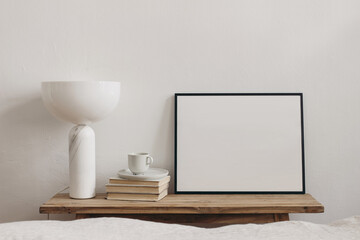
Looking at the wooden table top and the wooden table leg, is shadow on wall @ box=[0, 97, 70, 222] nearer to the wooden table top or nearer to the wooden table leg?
the wooden table top

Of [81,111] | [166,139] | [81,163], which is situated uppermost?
[81,111]

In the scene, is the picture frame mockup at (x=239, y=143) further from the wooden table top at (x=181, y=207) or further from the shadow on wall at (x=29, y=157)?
the shadow on wall at (x=29, y=157)

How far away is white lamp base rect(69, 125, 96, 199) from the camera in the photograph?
1994mm

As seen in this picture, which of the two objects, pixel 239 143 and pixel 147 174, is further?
pixel 239 143

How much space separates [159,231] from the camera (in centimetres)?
86

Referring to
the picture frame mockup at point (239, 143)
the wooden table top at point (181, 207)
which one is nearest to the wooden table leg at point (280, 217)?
the wooden table top at point (181, 207)

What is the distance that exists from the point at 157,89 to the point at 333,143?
0.87 metres

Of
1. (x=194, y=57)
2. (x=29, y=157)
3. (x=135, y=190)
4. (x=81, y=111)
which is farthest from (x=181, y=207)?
(x=29, y=157)

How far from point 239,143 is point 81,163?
0.72 metres

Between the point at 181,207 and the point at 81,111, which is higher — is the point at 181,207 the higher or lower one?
the lower one

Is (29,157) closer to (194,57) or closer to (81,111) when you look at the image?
(81,111)

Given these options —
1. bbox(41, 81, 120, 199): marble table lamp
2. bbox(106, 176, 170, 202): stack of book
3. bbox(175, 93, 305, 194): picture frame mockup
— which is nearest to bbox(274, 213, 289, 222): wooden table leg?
bbox(175, 93, 305, 194): picture frame mockup

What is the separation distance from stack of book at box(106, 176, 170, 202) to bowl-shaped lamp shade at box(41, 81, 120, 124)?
30 cm

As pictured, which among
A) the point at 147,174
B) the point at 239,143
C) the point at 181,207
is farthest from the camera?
the point at 239,143
